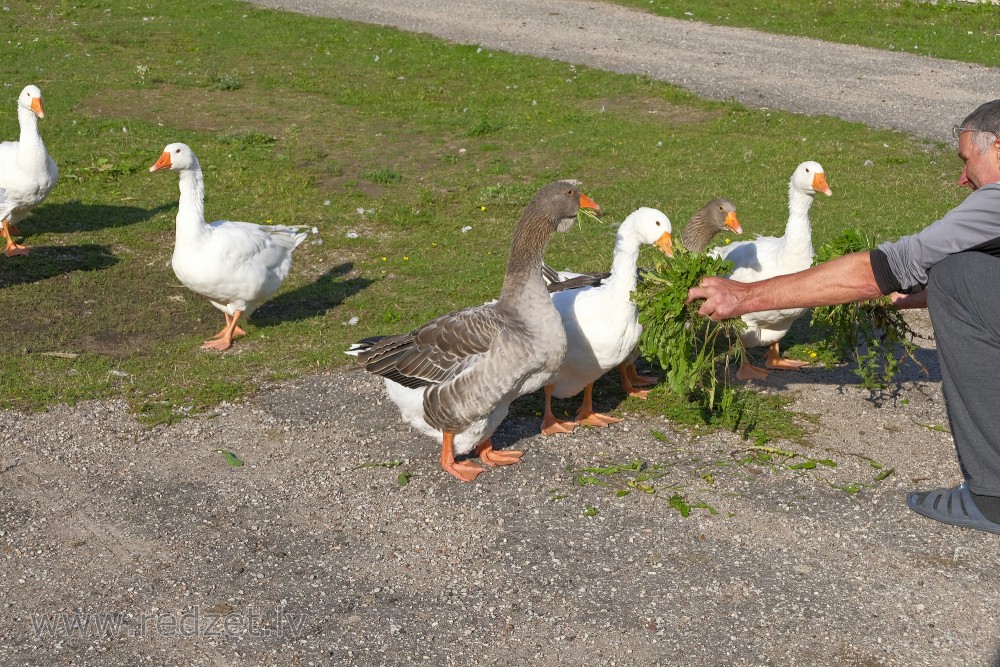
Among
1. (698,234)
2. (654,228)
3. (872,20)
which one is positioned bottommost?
(698,234)

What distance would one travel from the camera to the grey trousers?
420 centimetres

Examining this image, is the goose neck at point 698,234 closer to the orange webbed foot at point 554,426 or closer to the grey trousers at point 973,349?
the orange webbed foot at point 554,426

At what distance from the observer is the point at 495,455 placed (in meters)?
7.52

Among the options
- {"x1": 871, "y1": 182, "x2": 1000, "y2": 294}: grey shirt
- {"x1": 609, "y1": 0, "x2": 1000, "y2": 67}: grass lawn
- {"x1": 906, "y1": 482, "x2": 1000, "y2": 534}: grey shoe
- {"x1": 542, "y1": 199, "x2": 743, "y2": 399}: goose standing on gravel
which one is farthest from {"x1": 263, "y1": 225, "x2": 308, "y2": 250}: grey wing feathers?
{"x1": 609, "y1": 0, "x2": 1000, "y2": 67}: grass lawn

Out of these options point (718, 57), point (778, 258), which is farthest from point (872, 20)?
point (778, 258)

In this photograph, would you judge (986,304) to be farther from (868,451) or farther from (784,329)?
(784,329)

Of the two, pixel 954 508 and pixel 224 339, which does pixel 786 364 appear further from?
pixel 224 339

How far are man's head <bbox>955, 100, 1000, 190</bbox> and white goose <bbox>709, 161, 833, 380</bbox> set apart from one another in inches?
154

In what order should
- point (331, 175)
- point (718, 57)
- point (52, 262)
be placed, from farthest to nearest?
point (718, 57)
point (331, 175)
point (52, 262)

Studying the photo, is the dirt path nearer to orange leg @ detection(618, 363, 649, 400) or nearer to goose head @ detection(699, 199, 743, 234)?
goose head @ detection(699, 199, 743, 234)

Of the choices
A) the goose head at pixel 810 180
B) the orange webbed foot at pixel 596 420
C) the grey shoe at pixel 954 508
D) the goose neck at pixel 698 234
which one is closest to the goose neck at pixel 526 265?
the orange webbed foot at pixel 596 420

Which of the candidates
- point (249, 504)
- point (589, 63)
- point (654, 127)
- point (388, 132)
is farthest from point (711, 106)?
point (249, 504)

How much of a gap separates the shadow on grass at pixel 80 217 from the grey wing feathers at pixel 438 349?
686cm

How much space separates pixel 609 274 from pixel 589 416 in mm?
1205
